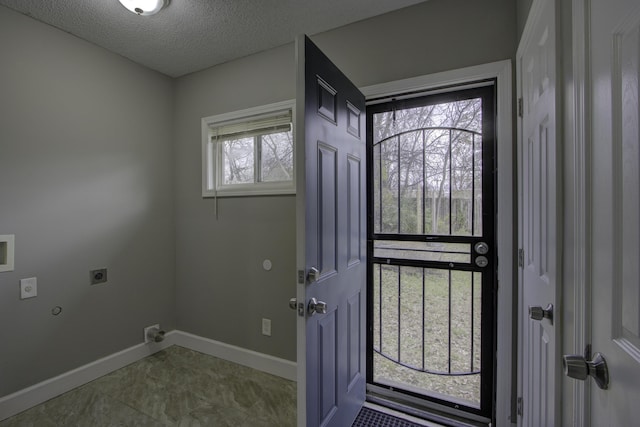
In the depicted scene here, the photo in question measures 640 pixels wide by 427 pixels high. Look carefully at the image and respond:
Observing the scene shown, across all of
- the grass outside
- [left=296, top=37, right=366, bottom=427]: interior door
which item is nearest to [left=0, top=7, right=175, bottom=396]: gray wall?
[left=296, top=37, right=366, bottom=427]: interior door

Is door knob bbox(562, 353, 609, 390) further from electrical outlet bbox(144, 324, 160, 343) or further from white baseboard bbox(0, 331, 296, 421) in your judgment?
electrical outlet bbox(144, 324, 160, 343)

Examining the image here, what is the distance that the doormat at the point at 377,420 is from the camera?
1782 millimetres

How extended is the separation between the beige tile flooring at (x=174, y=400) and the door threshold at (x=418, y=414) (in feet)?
1.83

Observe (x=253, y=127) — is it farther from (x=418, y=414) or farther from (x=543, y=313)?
(x=418, y=414)

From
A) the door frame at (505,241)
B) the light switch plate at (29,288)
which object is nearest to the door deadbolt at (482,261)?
the door frame at (505,241)

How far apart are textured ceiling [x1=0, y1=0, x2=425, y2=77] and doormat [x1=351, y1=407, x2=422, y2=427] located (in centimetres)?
255

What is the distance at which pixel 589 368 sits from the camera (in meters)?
0.70

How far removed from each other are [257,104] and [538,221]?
2091 mm

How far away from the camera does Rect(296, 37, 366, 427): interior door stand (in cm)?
128

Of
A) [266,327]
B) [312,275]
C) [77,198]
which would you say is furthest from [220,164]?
[312,275]

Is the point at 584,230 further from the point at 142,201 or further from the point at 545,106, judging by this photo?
the point at 142,201

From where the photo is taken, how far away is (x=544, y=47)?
1116mm

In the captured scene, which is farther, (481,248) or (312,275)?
(481,248)

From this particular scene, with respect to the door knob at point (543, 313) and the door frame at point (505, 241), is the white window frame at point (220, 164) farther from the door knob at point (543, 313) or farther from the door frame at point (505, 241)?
the door knob at point (543, 313)
